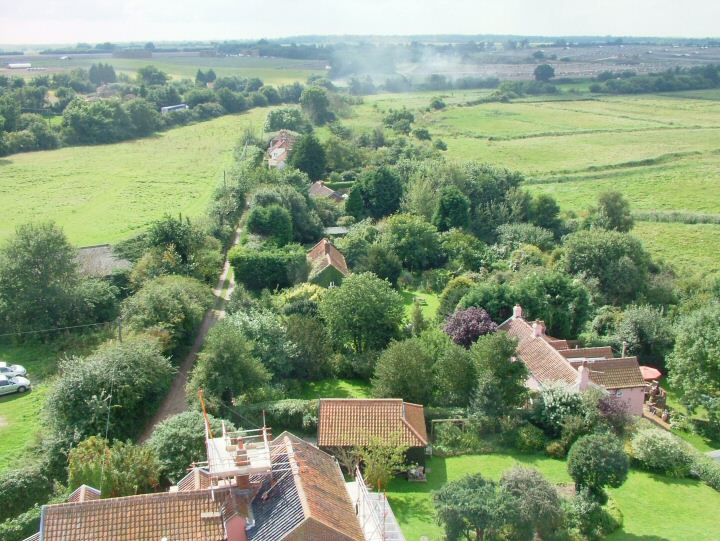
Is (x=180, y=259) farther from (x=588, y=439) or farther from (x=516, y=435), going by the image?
Result: (x=588, y=439)

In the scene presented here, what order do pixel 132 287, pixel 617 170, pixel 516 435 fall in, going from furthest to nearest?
pixel 617 170 → pixel 132 287 → pixel 516 435

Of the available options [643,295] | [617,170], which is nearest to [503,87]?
[617,170]

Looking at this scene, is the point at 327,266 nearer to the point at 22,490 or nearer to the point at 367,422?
the point at 367,422

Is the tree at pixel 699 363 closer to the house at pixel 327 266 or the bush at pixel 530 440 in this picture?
the bush at pixel 530 440

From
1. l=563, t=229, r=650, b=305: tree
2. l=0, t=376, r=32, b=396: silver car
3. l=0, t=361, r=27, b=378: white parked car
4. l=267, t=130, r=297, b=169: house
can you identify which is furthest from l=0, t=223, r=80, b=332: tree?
l=267, t=130, r=297, b=169: house

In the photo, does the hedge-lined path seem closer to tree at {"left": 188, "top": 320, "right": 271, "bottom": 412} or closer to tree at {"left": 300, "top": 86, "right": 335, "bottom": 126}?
tree at {"left": 188, "top": 320, "right": 271, "bottom": 412}
